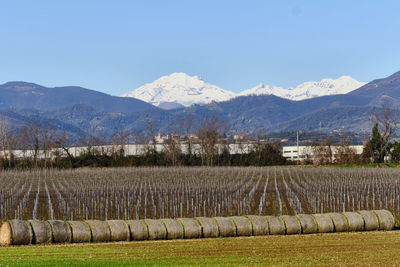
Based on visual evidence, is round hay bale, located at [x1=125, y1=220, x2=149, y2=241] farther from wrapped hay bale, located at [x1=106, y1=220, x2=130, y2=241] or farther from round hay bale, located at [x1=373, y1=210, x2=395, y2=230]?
round hay bale, located at [x1=373, y1=210, x2=395, y2=230]

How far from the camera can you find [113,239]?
23.5 metres

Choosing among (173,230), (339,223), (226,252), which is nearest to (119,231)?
(173,230)

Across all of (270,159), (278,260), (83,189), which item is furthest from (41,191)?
(270,159)

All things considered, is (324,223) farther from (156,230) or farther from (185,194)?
(185,194)

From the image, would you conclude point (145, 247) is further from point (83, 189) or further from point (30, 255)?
point (83, 189)

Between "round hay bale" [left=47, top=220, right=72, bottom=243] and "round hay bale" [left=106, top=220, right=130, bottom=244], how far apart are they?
148 centimetres

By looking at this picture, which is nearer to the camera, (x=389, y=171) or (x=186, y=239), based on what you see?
(x=186, y=239)

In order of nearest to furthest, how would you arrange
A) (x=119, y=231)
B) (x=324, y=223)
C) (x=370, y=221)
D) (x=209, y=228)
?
(x=119, y=231) → (x=209, y=228) → (x=324, y=223) → (x=370, y=221)

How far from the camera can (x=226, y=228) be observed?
977 inches

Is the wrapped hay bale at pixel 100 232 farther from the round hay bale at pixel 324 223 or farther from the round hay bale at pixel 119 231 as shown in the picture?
the round hay bale at pixel 324 223

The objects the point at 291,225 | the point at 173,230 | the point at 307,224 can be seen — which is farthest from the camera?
the point at 307,224

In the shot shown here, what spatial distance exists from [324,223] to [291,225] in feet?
4.88

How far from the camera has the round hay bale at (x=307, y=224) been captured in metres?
25.8

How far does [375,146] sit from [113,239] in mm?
74132
